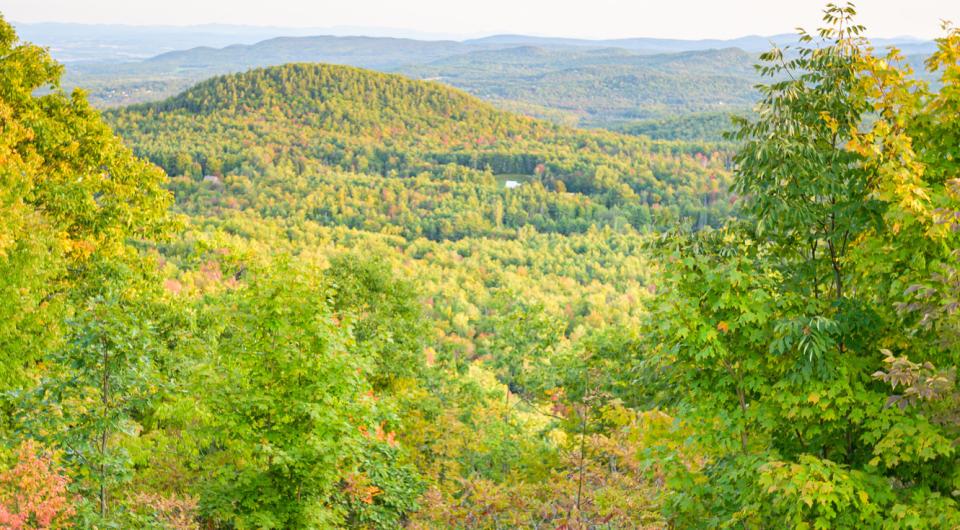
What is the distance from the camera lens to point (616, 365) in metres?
19.1

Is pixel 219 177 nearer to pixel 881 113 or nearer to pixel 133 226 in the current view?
pixel 133 226

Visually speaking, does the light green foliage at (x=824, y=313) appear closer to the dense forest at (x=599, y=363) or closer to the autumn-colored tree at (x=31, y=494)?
the dense forest at (x=599, y=363)

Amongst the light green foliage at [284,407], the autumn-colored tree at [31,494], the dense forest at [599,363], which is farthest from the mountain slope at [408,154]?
the autumn-colored tree at [31,494]

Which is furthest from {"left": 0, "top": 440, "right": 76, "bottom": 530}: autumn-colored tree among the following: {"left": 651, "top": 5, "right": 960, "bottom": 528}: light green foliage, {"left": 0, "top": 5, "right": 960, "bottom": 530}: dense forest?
{"left": 651, "top": 5, "right": 960, "bottom": 528}: light green foliage

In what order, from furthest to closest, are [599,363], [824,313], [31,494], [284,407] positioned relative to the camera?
[599,363]
[284,407]
[824,313]
[31,494]

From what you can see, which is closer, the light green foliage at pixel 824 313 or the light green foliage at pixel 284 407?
the light green foliage at pixel 824 313

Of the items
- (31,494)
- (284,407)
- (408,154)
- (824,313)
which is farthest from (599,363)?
(408,154)

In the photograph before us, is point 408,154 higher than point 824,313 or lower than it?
lower

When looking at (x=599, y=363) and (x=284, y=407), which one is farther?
(x=599, y=363)

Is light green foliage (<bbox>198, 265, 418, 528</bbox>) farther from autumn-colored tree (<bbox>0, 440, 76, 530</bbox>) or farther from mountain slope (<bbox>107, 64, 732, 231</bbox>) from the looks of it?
mountain slope (<bbox>107, 64, 732, 231</bbox>)

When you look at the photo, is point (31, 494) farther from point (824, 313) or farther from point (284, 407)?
point (824, 313)

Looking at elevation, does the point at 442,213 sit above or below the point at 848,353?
below

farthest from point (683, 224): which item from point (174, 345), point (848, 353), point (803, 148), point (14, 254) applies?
point (174, 345)

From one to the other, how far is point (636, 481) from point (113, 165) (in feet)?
43.3
